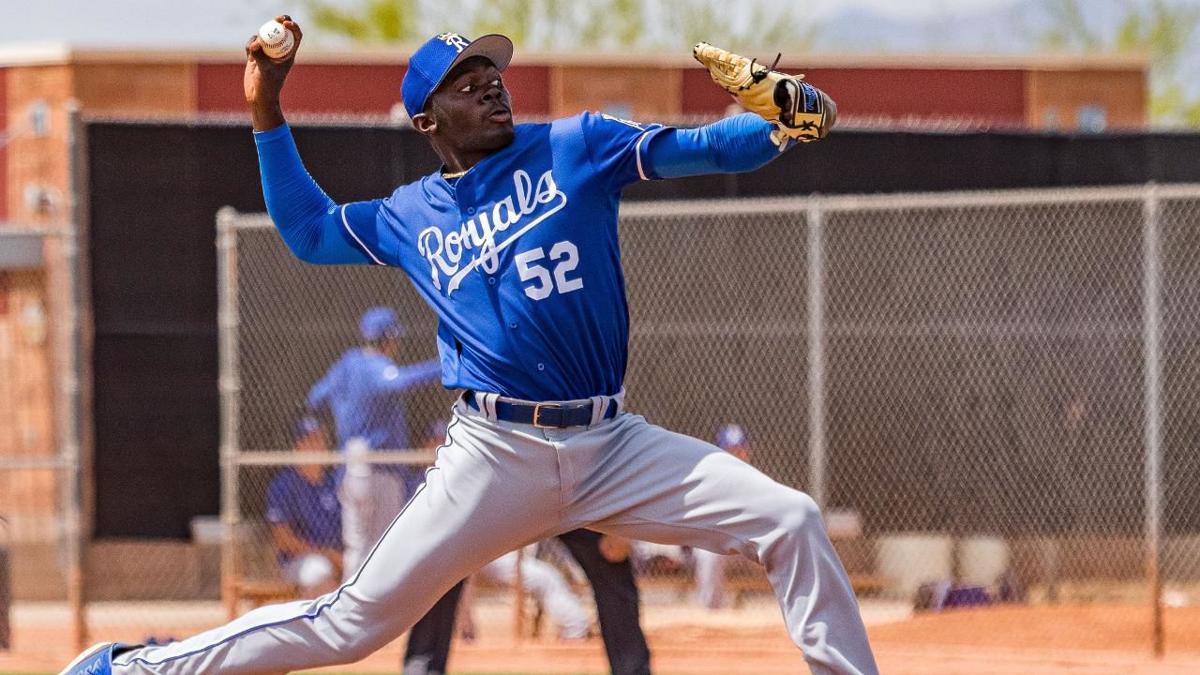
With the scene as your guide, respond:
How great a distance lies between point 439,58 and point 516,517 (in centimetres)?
121

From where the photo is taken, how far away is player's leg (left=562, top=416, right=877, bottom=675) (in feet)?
14.5

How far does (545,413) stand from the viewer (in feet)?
15.1

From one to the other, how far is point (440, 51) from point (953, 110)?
1355cm

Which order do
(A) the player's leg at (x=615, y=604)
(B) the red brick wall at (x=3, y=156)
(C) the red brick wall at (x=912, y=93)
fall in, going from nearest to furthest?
(A) the player's leg at (x=615, y=604) → (B) the red brick wall at (x=3, y=156) → (C) the red brick wall at (x=912, y=93)

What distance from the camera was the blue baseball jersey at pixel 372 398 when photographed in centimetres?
996

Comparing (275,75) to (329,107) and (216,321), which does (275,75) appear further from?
(329,107)

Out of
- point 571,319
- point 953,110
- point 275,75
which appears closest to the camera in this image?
point 571,319

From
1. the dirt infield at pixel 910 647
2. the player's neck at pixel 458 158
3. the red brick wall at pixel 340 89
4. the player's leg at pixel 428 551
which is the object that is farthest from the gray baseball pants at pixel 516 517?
the red brick wall at pixel 340 89

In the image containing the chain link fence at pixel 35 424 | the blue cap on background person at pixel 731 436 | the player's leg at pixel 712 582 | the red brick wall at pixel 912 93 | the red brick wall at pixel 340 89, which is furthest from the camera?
the red brick wall at pixel 912 93

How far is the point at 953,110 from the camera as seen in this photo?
17766mm

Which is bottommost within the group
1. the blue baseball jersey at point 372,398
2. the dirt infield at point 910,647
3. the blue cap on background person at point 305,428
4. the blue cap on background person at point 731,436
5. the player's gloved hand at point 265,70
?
the dirt infield at point 910,647

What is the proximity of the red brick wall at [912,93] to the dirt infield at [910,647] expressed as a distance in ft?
25.6

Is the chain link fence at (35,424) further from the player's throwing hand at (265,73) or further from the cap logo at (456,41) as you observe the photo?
the cap logo at (456,41)

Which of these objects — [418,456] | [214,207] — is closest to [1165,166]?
[418,456]
